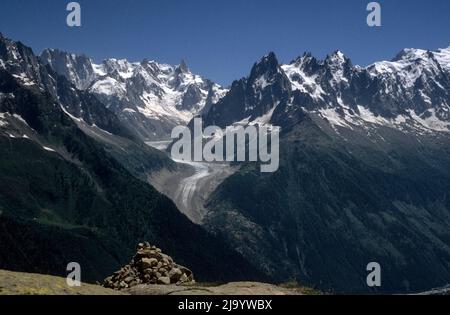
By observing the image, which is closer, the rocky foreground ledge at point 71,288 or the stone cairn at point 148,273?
the rocky foreground ledge at point 71,288

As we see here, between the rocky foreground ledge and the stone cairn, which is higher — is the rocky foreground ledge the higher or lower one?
the lower one

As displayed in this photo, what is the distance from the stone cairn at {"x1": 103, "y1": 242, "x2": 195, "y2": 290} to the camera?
41750 mm

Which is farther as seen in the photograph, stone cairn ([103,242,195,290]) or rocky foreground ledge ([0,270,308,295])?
stone cairn ([103,242,195,290])

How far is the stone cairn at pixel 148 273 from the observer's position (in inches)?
1644

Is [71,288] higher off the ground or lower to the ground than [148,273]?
lower

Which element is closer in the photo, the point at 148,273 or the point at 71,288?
the point at 71,288

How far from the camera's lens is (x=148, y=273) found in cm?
4278

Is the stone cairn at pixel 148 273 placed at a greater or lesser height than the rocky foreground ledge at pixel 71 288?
greater
